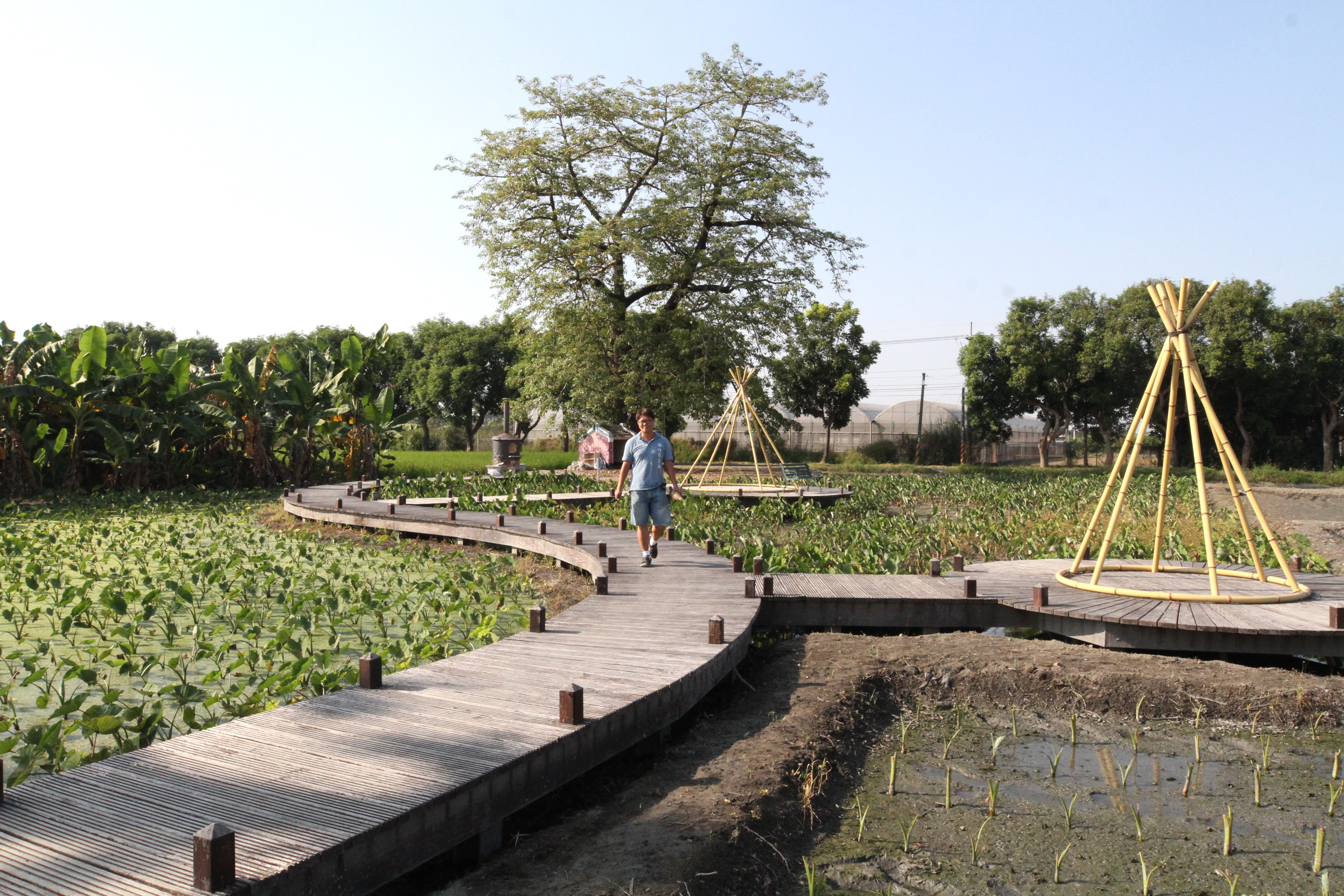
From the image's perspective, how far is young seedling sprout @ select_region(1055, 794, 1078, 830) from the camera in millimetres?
4660

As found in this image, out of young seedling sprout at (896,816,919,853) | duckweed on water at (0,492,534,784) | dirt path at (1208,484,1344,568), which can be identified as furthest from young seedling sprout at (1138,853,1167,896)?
dirt path at (1208,484,1344,568)

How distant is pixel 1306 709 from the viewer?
21.0ft

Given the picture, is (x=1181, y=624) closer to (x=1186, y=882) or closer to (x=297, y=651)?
(x=1186, y=882)

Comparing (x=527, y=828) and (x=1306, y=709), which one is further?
(x=1306, y=709)

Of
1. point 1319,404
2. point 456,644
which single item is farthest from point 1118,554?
point 1319,404

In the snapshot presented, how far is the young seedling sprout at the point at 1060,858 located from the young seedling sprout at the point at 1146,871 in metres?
0.29

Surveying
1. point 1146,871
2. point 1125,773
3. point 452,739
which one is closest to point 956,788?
point 1125,773

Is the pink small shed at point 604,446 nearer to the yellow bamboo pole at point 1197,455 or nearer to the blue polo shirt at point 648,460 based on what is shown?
the blue polo shirt at point 648,460

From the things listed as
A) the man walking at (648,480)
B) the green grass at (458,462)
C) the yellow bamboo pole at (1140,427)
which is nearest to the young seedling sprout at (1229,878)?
the yellow bamboo pole at (1140,427)

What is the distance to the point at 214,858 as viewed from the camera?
9.64ft

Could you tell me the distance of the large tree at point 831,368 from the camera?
4228 centimetres

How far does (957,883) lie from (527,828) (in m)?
1.98

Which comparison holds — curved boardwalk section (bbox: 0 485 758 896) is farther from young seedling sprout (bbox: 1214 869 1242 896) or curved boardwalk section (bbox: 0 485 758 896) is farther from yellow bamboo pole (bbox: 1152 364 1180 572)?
yellow bamboo pole (bbox: 1152 364 1180 572)

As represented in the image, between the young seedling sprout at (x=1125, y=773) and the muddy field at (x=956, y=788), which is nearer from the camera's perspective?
the muddy field at (x=956, y=788)
